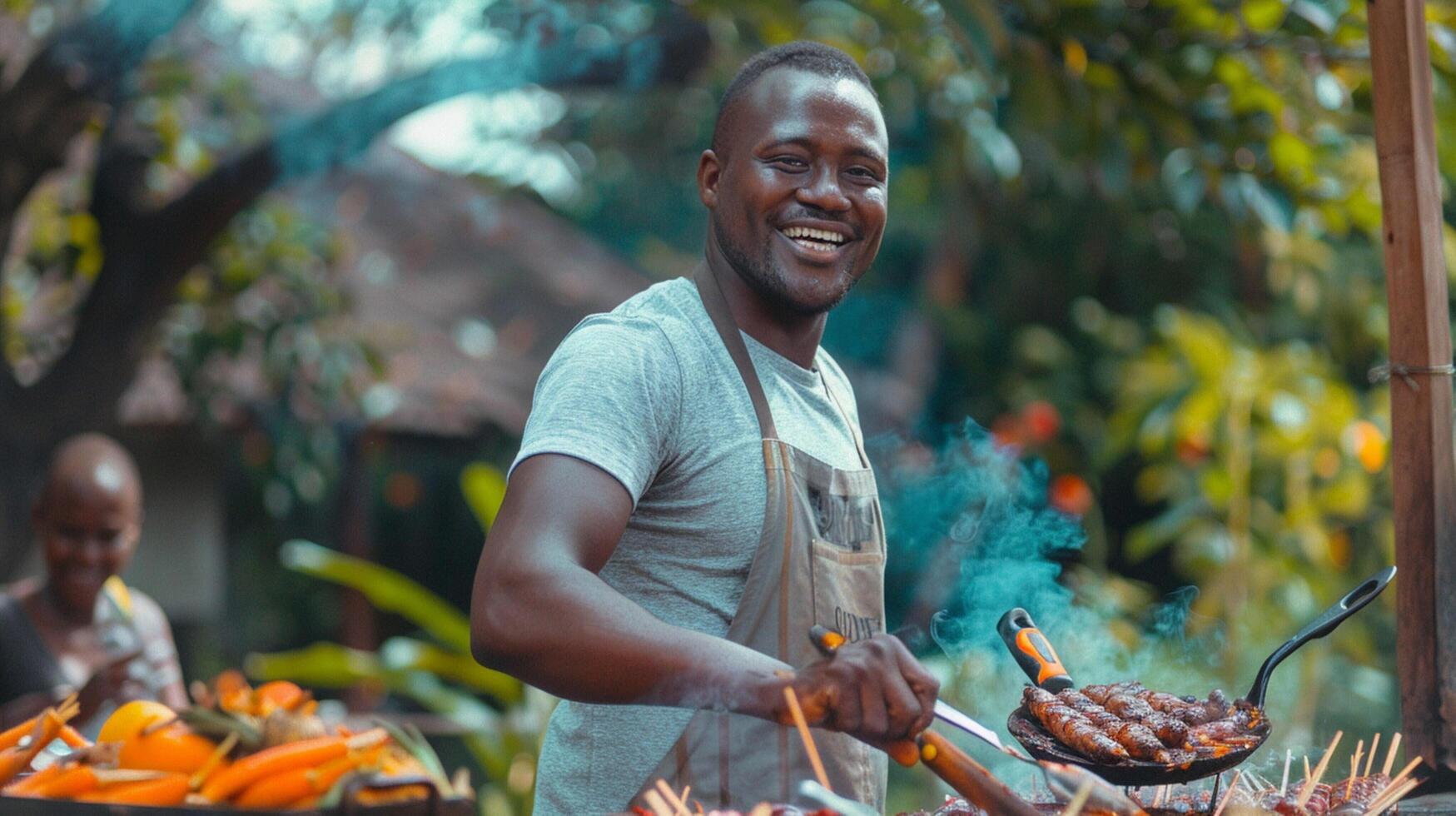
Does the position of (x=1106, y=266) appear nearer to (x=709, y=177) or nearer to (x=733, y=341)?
(x=709, y=177)

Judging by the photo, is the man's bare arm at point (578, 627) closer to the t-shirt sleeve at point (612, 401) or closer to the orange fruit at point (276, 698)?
the t-shirt sleeve at point (612, 401)

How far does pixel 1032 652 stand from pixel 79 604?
3.68m

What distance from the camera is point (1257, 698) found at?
2.47 metres

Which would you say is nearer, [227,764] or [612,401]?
[227,764]

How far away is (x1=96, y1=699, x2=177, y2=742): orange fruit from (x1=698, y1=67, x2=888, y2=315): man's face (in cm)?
124

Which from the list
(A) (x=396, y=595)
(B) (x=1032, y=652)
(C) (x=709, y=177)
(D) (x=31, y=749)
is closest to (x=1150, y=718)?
(B) (x=1032, y=652)

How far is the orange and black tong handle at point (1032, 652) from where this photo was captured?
8.24 feet

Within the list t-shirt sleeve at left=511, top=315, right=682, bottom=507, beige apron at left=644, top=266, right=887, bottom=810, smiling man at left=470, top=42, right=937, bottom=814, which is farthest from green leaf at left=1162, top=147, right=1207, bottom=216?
t-shirt sleeve at left=511, top=315, right=682, bottom=507

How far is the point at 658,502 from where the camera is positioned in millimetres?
2213

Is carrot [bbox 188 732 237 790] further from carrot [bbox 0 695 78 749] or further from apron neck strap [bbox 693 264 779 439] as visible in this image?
apron neck strap [bbox 693 264 779 439]

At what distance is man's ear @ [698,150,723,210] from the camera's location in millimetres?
2580

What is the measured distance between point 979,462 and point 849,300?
6.74 m

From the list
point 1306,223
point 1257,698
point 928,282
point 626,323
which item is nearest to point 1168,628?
point 1257,698

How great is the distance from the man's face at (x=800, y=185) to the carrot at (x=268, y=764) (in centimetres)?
116
